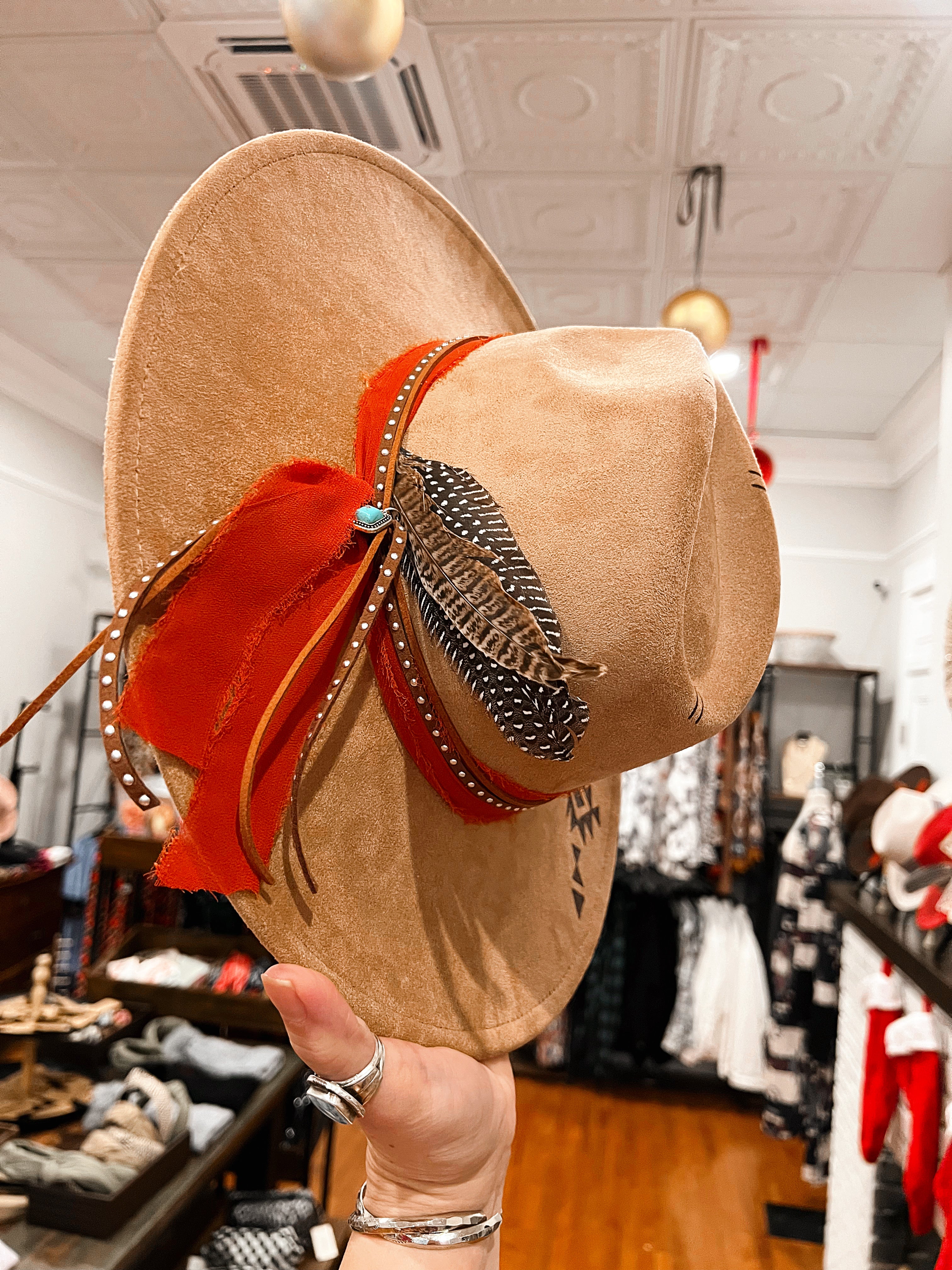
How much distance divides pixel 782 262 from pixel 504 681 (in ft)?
9.34

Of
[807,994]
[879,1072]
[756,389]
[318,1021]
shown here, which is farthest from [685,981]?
[318,1021]

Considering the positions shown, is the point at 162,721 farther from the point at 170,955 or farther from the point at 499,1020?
the point at 170,955

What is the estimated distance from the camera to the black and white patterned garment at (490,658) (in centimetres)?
51

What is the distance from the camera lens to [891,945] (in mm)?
1861

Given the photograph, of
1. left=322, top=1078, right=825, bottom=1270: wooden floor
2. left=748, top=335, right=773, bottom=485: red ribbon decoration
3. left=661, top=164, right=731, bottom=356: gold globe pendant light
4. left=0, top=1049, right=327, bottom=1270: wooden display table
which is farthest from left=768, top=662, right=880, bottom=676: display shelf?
left=0, top=1049, right=327, bottom=1270: wooden display table

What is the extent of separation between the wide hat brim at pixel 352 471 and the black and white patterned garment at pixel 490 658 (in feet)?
0.05

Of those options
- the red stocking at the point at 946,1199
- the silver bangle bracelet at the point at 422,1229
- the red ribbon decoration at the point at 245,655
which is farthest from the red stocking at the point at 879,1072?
the red ribbon decoration at the point at 245,655

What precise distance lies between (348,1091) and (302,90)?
2297 mm

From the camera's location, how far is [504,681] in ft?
1.66

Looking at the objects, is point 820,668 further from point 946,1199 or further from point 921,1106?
point 946,1199

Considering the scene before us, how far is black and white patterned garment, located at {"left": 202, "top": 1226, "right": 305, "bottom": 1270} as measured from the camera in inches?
64.2

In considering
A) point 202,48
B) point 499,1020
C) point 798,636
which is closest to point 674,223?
point 202,48

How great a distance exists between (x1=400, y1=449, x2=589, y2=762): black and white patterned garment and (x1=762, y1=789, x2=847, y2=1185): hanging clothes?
9.51 feet

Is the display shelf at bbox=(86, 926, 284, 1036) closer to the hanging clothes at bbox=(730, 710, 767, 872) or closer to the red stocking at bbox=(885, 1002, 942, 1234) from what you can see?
the red stocking at bbox=(885, 1002, 942, 1234)
